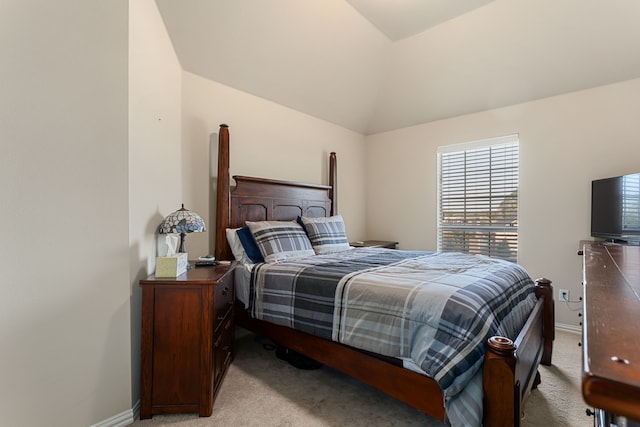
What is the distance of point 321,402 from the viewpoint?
1863mm

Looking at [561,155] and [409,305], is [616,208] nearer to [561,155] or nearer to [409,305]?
[561,155]

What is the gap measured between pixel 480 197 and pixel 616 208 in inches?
50.5

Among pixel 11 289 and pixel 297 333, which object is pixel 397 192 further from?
pixel 11 289

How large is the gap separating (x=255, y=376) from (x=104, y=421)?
35.6 inches

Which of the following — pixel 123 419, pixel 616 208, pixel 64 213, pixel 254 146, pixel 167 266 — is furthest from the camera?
pixel 254 146

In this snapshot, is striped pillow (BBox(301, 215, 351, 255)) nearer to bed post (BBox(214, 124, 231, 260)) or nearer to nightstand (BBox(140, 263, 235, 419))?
bed post (BBox(214, 124, 231, 260))

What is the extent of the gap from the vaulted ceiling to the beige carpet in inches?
102

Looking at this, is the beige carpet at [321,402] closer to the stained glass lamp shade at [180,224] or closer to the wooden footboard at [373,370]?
the wooden footboard at [373,370]

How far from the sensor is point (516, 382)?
128cm

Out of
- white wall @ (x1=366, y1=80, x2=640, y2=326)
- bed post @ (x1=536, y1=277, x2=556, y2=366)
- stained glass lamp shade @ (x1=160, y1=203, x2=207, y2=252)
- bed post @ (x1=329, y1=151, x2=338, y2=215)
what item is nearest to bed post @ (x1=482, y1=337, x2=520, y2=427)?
bed post @ (x1=536, y1=277, x2=556, y2=366)

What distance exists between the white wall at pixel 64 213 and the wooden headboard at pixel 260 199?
1.09m

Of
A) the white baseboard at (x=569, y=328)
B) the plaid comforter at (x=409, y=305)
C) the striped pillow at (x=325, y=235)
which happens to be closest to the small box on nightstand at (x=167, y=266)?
the plaid comforter at (x=409, y=305)

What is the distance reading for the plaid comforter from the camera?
134cm

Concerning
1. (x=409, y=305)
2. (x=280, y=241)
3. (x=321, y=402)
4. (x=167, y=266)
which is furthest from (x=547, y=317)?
(x=167, y=266)
